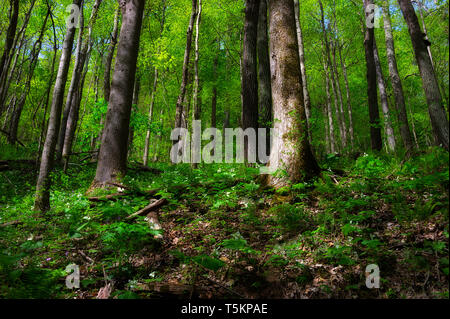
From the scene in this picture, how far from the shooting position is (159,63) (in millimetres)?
14086

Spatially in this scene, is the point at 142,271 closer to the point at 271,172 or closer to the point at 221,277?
the point at 221,277

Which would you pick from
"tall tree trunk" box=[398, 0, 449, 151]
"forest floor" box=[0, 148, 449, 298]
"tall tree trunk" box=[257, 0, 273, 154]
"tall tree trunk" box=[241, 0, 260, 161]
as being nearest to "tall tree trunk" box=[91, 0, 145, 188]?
"forest floor" box=[0, 148, 449, 298]

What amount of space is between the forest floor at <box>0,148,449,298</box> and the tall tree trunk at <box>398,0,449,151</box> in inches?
123

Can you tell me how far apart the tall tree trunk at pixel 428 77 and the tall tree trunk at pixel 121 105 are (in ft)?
26.6

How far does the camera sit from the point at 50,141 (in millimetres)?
5336

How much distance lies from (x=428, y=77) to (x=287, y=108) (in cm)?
552

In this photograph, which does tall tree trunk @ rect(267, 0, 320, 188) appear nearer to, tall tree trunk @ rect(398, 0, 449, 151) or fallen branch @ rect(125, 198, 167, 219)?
fallen branch @ rect(125, 198, 167, 219)

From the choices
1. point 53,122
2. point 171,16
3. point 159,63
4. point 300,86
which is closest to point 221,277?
point 300,86

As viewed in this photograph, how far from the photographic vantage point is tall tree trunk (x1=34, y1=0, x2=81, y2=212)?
5.19 meters

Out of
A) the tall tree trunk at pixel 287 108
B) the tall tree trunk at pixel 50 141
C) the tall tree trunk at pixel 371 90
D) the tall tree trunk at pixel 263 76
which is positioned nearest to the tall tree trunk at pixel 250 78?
the tall tree trunk at pixel 263 76

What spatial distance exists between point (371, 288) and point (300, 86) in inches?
150

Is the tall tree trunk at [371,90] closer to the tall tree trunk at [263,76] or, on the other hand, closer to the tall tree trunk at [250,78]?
the tall tree trunk at [263,76]

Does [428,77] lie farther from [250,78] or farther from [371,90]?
[250,78]

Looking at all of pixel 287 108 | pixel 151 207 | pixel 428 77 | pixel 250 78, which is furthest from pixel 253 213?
pixel 428 77
